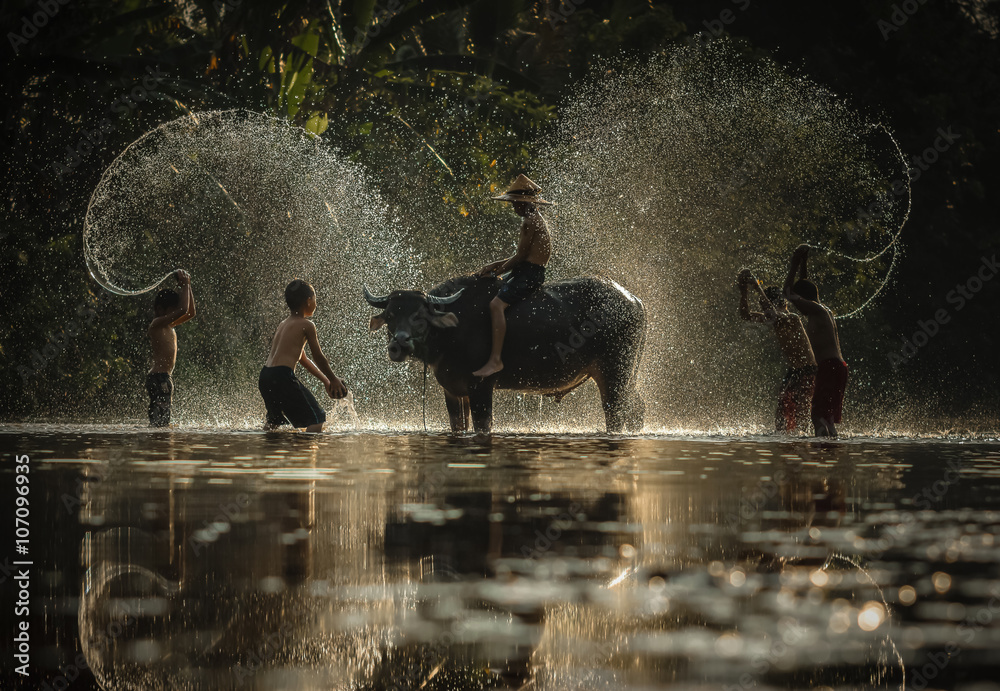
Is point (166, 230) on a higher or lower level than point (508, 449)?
higher

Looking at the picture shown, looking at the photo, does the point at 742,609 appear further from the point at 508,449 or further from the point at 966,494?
the point at 508,449

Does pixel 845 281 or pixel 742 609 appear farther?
pixel 845 281

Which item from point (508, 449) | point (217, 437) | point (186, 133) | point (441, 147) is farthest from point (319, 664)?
point (441, 147)

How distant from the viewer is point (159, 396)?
13781 millimetres

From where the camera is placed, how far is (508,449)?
35.7 ft

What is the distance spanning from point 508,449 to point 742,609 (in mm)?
6970

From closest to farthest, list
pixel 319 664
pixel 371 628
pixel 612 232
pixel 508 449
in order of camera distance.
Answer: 1. pixel 319 664
2. pixel 371 628
3. pixel 508 449
4. pixel 612 232

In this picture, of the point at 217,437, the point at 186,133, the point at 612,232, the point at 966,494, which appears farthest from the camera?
the point at 612,232

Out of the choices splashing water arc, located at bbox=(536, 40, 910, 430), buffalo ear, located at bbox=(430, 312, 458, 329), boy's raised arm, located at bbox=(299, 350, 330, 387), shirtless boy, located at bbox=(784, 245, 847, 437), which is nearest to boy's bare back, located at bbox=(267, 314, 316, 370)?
boy's raised arm, located at bbox=(299, 350, 330, 387)
